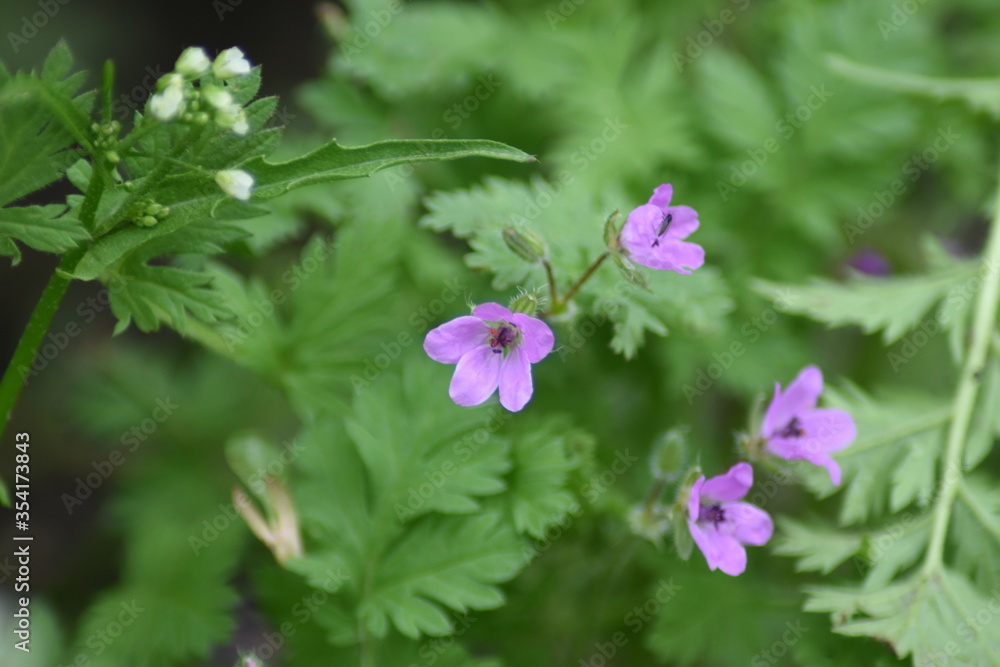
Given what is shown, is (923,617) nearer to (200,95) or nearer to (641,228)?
(641,228)

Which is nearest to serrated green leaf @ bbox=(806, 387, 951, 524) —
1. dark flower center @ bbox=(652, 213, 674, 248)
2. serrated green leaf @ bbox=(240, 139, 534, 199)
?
dark flower center @ bbox=(652, 213, 674, 248)

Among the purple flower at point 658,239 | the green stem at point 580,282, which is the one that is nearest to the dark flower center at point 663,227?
the purple flower at point 658,239

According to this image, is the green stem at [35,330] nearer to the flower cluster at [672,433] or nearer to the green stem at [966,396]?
the flower cluster at [672,433]

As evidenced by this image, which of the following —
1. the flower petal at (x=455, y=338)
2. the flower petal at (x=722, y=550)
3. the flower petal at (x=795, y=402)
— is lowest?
the flower petal at (x=722, y=550)

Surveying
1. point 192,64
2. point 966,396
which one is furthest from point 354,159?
point 966,396

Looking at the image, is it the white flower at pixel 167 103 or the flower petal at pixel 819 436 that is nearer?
the white flower at pixel 167 103

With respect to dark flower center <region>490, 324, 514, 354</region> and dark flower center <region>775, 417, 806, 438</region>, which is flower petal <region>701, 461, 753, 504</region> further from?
dark flower center <region>490, 324, 514, 354</region>

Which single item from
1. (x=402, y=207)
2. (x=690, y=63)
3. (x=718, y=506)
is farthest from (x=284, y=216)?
(x=690, y=63)
